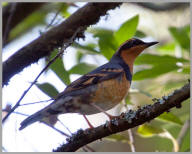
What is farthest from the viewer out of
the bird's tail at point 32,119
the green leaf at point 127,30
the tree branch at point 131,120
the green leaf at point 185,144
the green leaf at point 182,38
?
the green leaf at point 182,38

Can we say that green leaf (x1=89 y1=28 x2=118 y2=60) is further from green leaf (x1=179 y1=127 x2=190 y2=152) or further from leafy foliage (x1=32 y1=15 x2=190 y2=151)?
green leaf (x1=179 y1=127 x2=190 y2=152)

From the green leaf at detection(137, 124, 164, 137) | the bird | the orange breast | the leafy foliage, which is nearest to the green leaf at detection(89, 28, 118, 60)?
the leafy foliage

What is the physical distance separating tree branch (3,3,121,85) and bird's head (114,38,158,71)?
2.52 feet

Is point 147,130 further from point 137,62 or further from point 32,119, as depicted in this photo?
point 32,119

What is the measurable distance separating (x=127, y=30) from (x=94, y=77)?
95 cm

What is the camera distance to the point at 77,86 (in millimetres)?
4379

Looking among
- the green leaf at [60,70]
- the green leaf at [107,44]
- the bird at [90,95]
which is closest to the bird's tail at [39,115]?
the bird at [90,95]

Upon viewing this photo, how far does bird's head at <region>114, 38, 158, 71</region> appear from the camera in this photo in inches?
207

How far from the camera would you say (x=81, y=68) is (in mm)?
4988

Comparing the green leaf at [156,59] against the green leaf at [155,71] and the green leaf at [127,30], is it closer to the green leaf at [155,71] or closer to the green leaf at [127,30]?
the green leaf at [155,71]

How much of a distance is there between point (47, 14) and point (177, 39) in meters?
3.28

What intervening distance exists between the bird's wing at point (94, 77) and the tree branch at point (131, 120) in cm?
78

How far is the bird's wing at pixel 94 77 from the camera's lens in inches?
172

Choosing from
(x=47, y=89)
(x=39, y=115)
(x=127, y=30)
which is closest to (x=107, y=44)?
(x=127, y=30)
